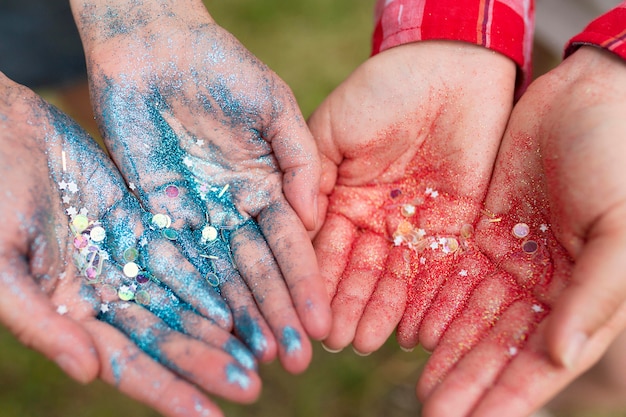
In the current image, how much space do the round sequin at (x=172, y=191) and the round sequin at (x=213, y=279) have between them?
0.40 m

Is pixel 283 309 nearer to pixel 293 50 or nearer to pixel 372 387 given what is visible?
pixel 372 387

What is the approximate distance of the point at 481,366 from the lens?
1742 mm

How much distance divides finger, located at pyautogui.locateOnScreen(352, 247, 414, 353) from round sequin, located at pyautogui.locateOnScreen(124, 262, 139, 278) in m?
0.89

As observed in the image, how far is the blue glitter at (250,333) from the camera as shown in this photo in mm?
1839

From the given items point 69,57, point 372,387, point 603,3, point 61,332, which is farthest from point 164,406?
point 603,3

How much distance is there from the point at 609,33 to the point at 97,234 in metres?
2.17

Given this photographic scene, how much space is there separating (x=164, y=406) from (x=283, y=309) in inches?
19.7

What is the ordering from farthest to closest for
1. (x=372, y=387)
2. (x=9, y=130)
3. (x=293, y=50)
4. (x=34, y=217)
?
(x=293, y=50) < (x=372, y=387) < (x=9, y=130) < (x=34, y=217)

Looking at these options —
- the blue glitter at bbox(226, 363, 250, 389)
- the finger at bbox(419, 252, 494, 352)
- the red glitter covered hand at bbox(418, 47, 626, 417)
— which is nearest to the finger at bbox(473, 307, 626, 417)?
the red glitter covered hand at bbox(418, 47, 626, 417)

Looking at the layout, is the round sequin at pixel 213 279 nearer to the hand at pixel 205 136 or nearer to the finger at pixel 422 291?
the hand at pixel 205 136

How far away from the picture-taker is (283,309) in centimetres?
189

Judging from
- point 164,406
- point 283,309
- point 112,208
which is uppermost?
point 112,208

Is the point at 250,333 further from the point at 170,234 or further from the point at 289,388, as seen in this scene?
the point at 289,388

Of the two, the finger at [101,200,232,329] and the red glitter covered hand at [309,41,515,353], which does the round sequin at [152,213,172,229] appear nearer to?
the finger at [101,200,232,329]
